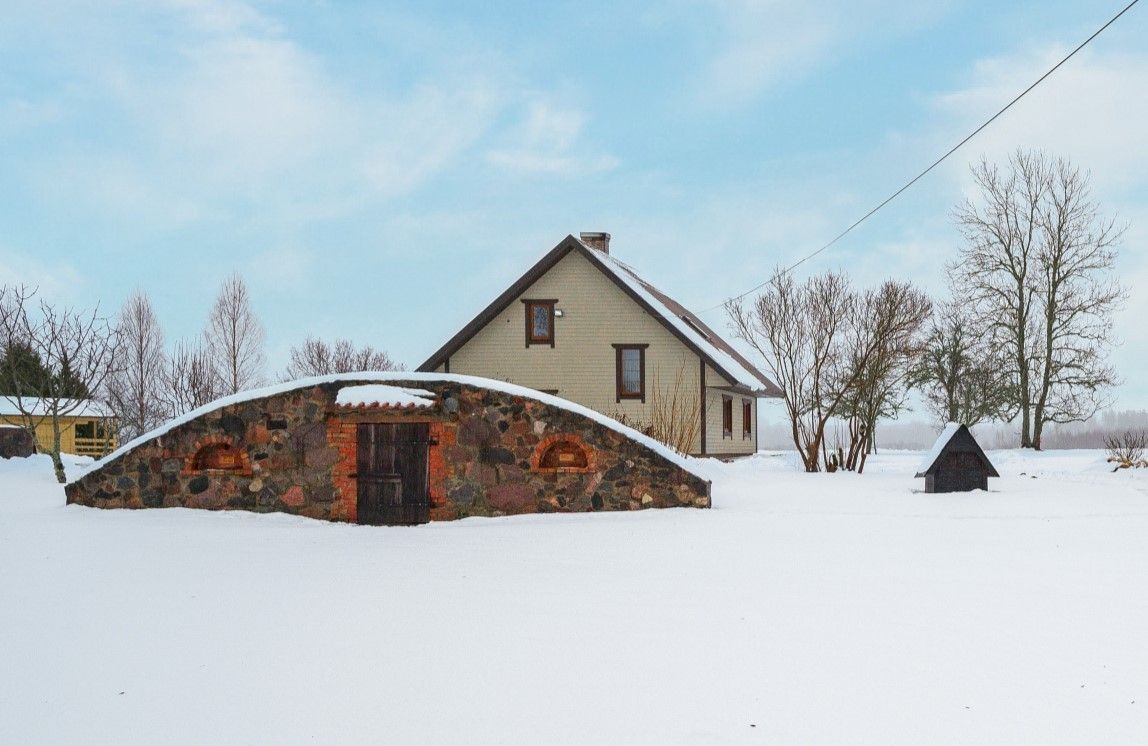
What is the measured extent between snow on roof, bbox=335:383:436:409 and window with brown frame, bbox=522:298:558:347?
11229 millimetres

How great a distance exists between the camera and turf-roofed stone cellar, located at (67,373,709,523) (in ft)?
39.8

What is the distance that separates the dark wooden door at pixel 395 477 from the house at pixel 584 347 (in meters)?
10.8

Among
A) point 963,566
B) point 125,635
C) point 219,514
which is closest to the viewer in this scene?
point 125,635

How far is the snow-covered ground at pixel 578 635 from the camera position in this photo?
13.8 feet

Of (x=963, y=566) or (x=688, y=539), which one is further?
(x=688, y=539)

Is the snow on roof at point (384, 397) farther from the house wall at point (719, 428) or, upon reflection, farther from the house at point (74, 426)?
the house at point (74, 426)

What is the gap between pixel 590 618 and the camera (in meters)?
6.14

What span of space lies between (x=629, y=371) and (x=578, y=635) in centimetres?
1777

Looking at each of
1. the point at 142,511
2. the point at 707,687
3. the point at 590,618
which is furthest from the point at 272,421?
the point at 707,687

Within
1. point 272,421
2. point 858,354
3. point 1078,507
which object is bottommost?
point 1078,507

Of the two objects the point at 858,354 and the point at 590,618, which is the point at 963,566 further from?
the point at 858,354

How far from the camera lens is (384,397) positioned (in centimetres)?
1202

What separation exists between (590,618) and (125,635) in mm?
3260


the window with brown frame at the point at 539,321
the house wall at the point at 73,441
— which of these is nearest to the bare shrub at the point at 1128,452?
the window with brown frame at the point at 539,321
